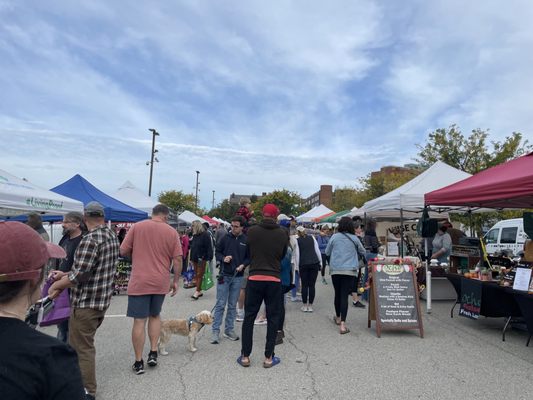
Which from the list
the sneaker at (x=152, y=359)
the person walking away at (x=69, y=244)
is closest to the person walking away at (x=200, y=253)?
the sneaker at (x=152, y=359)

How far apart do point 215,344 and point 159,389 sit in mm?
1581

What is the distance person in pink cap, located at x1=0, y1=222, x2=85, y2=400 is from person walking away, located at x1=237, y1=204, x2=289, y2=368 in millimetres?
3328

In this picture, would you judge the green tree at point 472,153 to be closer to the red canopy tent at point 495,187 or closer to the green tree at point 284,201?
the red canopy tent at point 495,187

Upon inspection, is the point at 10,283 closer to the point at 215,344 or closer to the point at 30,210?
the point at 215,344

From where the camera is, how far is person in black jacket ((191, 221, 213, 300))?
902 centimetres

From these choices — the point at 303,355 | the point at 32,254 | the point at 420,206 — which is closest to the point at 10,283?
the point at 32,254

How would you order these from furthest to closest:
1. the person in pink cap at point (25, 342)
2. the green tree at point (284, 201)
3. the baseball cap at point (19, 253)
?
the green tree at point (284, 201) → the baseball cap at point (19, 253) → the person in pink cap at point (25, 342)

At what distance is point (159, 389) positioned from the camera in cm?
388

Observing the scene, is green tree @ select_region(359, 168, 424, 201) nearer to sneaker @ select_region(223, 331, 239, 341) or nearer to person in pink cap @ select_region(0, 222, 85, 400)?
sneaker @ select_region(223, 331, 239, 341)

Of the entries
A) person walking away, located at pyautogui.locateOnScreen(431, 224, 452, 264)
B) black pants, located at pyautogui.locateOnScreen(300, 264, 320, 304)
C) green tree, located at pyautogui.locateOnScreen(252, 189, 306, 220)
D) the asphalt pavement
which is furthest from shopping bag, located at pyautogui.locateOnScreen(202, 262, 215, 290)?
green tree, located at pyautogui.locateOnScreen(252, 189, 306, 220)

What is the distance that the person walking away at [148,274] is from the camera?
4180mm

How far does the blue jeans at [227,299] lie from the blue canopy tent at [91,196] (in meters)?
6.19

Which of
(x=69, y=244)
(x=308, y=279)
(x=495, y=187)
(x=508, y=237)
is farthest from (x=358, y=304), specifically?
(x=508, y=237)

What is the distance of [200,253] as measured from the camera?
29.9ft
